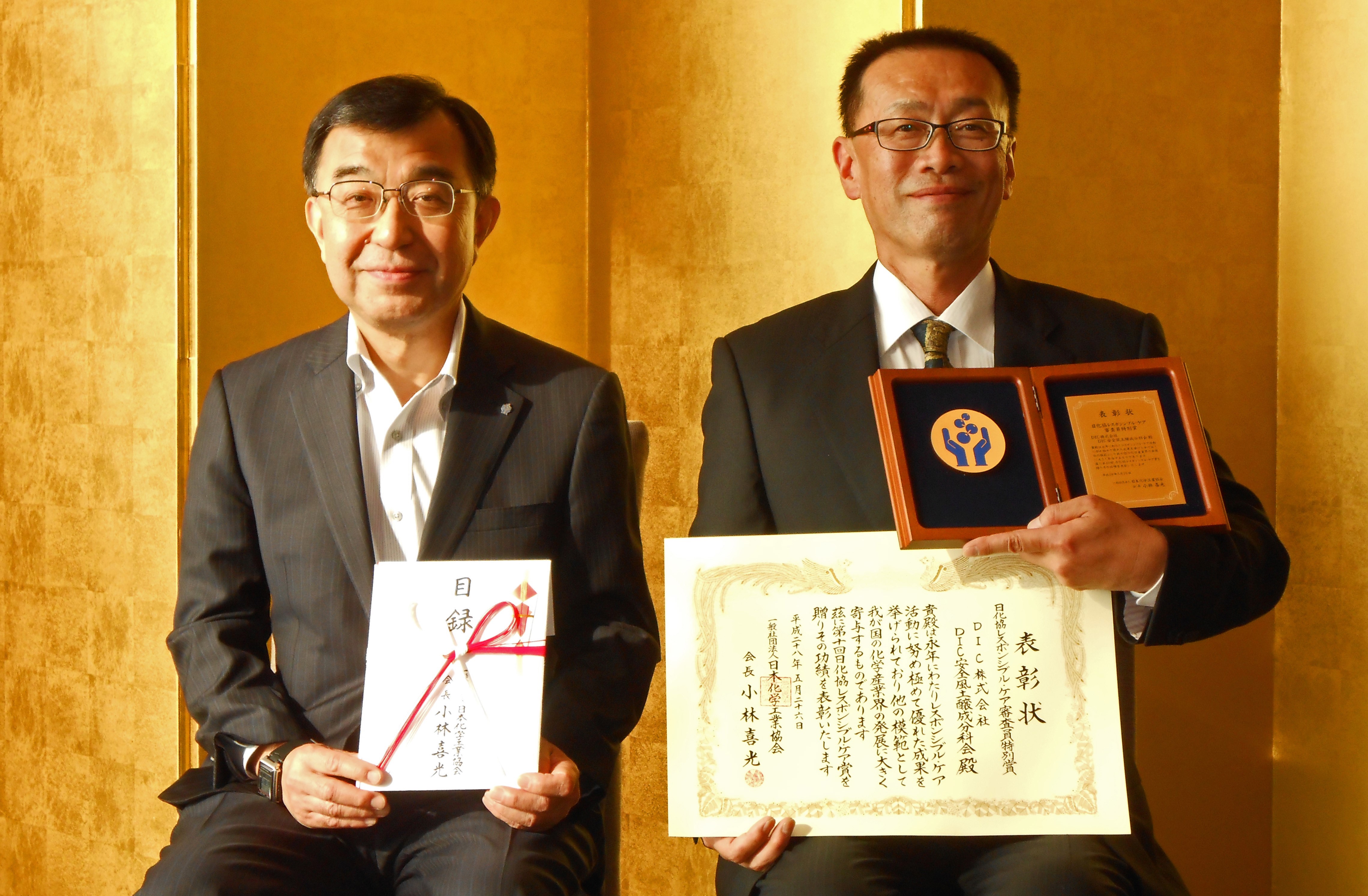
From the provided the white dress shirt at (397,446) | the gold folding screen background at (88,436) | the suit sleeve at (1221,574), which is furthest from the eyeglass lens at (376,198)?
the suit sleeve at (1221,574)

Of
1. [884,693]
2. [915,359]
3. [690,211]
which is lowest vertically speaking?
[884,693]

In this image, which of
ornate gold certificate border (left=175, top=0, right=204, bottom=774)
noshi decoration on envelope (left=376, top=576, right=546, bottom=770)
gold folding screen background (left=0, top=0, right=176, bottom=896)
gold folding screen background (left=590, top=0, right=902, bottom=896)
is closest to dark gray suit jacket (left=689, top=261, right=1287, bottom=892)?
noshi decoration on envelope (left=376, top=576, right=546, bottom=770)

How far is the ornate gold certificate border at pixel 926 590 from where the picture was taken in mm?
1531

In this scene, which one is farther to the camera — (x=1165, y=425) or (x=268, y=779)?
(x=268, y=779)

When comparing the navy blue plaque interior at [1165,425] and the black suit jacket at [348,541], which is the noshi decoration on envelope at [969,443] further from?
the black suit jacket at [348,541]

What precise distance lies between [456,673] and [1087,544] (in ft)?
2.77

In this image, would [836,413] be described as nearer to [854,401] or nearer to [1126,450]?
[854,401]

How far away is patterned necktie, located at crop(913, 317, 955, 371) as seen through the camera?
1.85 metres

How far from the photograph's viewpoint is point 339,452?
72.2 inches

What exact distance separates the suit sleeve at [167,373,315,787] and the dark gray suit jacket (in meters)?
0.71

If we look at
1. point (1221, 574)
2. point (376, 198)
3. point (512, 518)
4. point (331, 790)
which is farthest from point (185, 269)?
point (1221, 574)

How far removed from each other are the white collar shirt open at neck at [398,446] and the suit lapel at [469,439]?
0.7 inches

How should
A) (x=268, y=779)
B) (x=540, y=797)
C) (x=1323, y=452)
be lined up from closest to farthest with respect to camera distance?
(x=540, y=797), (x=268, y=779), (x=1323, y=452)

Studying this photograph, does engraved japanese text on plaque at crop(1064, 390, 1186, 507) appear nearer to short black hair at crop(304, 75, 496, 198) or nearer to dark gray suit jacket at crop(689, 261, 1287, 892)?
dark gray suit jacket at crop(689, 261, 1287, 892)
